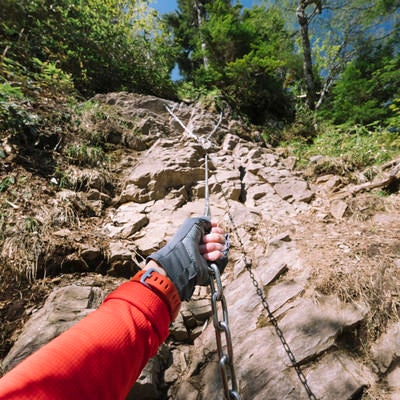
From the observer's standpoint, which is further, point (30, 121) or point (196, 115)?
point (196, 115)

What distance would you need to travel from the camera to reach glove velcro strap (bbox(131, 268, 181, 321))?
1.02m

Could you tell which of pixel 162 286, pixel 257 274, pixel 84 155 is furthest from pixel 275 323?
pixel 84 155

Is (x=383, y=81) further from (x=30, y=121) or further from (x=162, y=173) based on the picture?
(x=30, y=121)

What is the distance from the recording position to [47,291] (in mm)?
2088

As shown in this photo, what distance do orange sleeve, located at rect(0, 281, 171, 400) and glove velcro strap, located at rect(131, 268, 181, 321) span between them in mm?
25

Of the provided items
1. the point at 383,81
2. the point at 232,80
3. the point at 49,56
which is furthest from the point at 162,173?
the point at 383,81

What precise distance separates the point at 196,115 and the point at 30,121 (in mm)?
3847

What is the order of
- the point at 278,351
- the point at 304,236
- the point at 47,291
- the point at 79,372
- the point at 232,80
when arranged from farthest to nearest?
the point at 232,80 → the point at 304,236 → the point at 47,291 → the point at 278,351 → the point at 79,372

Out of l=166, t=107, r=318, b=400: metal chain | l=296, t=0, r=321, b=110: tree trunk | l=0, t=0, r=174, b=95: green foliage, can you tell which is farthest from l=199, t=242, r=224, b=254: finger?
l=296, t=0, r=321, b=110: tree trunk

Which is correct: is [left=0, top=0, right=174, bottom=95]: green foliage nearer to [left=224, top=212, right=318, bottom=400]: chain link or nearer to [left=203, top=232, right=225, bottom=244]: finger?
[left=203, top=232, right=225, bottom=244]: finger

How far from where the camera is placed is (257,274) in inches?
92.4

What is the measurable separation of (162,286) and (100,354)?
362 millimetres

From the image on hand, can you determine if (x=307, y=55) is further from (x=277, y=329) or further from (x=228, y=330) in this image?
(x=228, y=330)

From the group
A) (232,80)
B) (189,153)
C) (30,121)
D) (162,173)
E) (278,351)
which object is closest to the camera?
(278,351)
